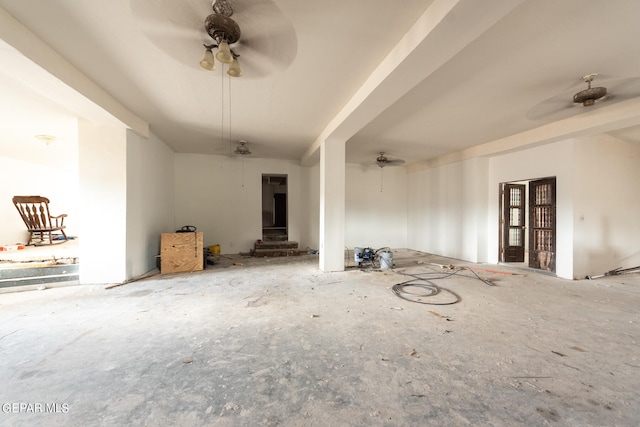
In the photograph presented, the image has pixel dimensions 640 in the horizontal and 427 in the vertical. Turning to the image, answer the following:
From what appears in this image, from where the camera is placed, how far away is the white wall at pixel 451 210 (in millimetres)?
6031

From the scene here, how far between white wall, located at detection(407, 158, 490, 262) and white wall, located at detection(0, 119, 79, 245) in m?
8.96

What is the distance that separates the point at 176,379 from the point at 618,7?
442 cm

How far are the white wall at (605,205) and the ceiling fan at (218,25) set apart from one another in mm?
5700

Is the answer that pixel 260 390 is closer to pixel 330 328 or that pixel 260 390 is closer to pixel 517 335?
pixel 330 328

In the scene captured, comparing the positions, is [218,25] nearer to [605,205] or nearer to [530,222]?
[530,222]

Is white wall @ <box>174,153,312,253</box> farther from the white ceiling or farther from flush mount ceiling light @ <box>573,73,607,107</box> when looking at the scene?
flush mount ceiling light @ <box>573,73,607,107</box>

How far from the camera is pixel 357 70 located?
109 inches

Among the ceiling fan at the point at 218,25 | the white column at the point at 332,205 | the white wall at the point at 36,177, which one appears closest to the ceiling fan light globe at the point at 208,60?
the ceiling fan at the point at 218,25

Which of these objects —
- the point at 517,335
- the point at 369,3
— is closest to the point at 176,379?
the point at 517,335

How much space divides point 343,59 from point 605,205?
6.08m

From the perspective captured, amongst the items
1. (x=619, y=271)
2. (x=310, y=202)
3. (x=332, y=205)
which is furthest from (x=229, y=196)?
(x=619, y=271)

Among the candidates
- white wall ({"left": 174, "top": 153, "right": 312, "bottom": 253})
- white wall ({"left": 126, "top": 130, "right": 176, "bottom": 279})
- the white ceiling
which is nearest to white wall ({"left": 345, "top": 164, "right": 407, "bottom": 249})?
white wall ({"left": 174, "top": 153, "right": 312, "bottom": 253})

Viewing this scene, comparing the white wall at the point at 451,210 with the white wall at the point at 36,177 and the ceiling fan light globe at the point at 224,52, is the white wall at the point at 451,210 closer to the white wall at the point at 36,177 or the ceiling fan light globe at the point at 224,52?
the ceiling fan light globe at the point at 224,52

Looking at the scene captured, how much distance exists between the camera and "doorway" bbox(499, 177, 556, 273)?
503 cm
